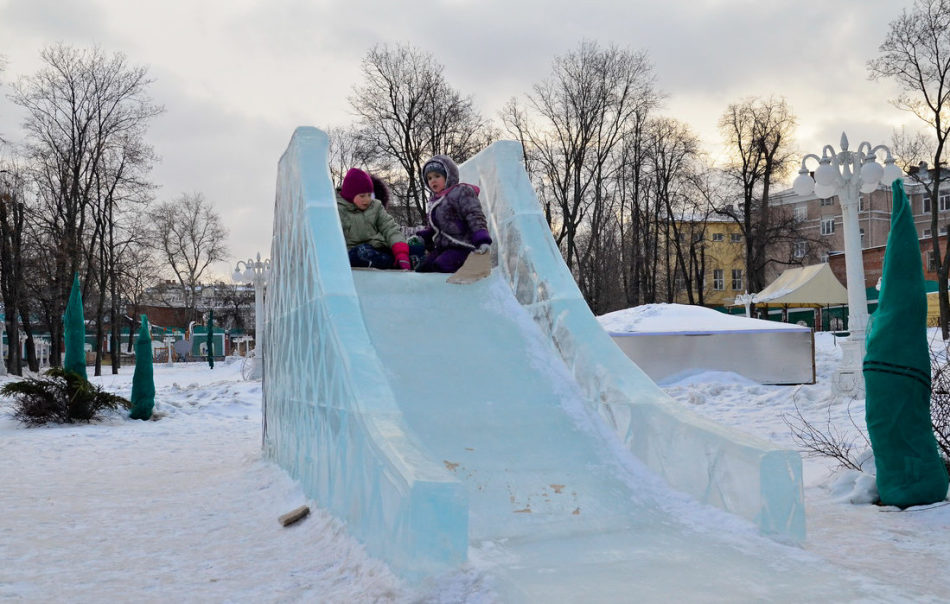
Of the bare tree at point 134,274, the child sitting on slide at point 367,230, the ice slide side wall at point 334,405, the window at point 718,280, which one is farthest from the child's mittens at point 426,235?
the window at point 718,280

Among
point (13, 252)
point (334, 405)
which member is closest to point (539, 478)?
point (334, 405)

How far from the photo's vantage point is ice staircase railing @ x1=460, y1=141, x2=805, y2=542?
390 centimetres

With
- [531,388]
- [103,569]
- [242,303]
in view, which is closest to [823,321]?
[531,388]

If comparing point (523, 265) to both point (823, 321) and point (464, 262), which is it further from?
point (823, 321)

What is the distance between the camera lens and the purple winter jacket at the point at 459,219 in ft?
23.0

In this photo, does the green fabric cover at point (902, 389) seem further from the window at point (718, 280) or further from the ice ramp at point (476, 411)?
the window at point (718, 280)

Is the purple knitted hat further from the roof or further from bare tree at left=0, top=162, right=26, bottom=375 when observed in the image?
the roof

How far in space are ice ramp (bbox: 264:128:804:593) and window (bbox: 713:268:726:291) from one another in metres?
49.0

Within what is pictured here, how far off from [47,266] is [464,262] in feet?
82.7

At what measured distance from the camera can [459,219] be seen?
23.6 ft

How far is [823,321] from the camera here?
35.7 meters

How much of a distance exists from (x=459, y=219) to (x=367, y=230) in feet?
3.24

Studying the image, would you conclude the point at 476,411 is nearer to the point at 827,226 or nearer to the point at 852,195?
the point at 852,195

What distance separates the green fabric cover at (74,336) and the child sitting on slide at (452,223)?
29.7 ft
